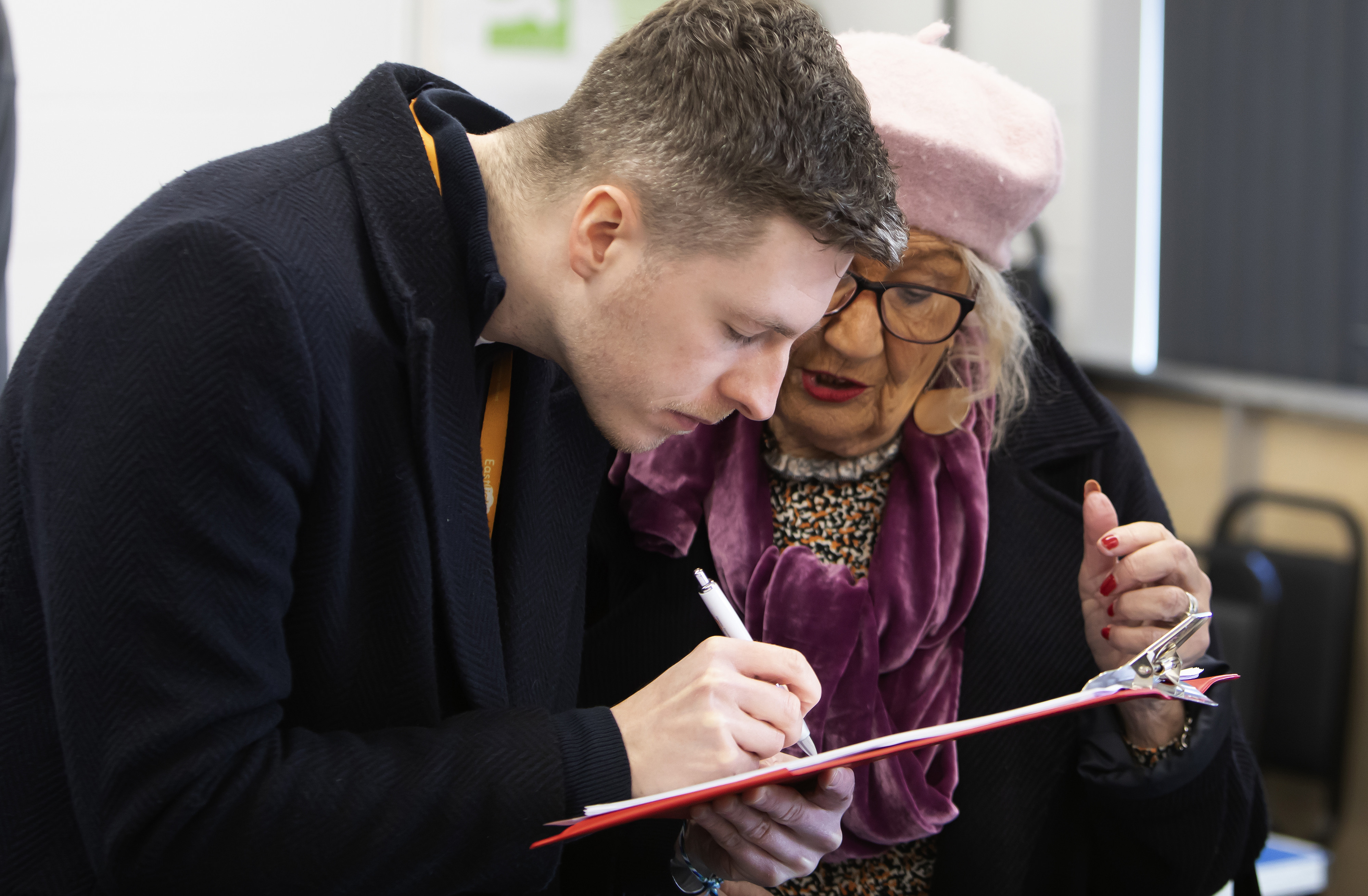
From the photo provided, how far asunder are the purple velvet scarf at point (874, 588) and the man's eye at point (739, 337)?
1.34 feet

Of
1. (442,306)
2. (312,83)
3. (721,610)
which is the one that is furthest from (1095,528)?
(312,83)

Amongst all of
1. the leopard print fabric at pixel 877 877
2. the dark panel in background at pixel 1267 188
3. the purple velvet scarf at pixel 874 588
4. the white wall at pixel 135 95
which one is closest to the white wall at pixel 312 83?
the white wall at pixel 135 95

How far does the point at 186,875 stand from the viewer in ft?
2.93

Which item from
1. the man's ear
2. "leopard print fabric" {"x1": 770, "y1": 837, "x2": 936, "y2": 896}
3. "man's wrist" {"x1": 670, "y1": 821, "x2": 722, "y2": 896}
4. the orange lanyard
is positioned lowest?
"leopard print fabric" {"x1": 770, "y1": 837, "x2": 936, "y2": 896}

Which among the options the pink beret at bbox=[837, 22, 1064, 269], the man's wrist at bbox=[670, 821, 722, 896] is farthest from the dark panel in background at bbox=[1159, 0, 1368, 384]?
the man's wrist at bbox=[670, 821, 722, 896]

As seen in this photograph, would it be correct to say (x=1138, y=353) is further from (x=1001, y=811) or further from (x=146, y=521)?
(x=146, y=521)

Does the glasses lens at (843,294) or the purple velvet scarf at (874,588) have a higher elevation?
the glasses lens at (843,294)

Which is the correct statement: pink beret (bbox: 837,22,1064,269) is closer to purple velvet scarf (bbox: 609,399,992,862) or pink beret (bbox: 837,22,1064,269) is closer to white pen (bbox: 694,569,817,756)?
purple velvet scarf (bbox: 609,399,992,862)

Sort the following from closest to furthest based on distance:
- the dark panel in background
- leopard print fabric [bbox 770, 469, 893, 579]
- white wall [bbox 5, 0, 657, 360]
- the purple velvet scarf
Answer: the purple velvet scarf
leopard print fabric [bbox 770, 469, 893, 579]
white wall [bbox 5, 0, 657, 360]
the dark panel in background

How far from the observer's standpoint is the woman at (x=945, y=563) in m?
1.39

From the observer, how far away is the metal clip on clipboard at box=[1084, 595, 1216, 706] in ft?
3.77

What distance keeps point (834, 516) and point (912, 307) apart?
0.28 metres

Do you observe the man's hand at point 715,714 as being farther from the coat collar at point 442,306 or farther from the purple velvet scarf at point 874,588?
the purple velvet scarf at point 874,588

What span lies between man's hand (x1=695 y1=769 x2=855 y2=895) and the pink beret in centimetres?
65
